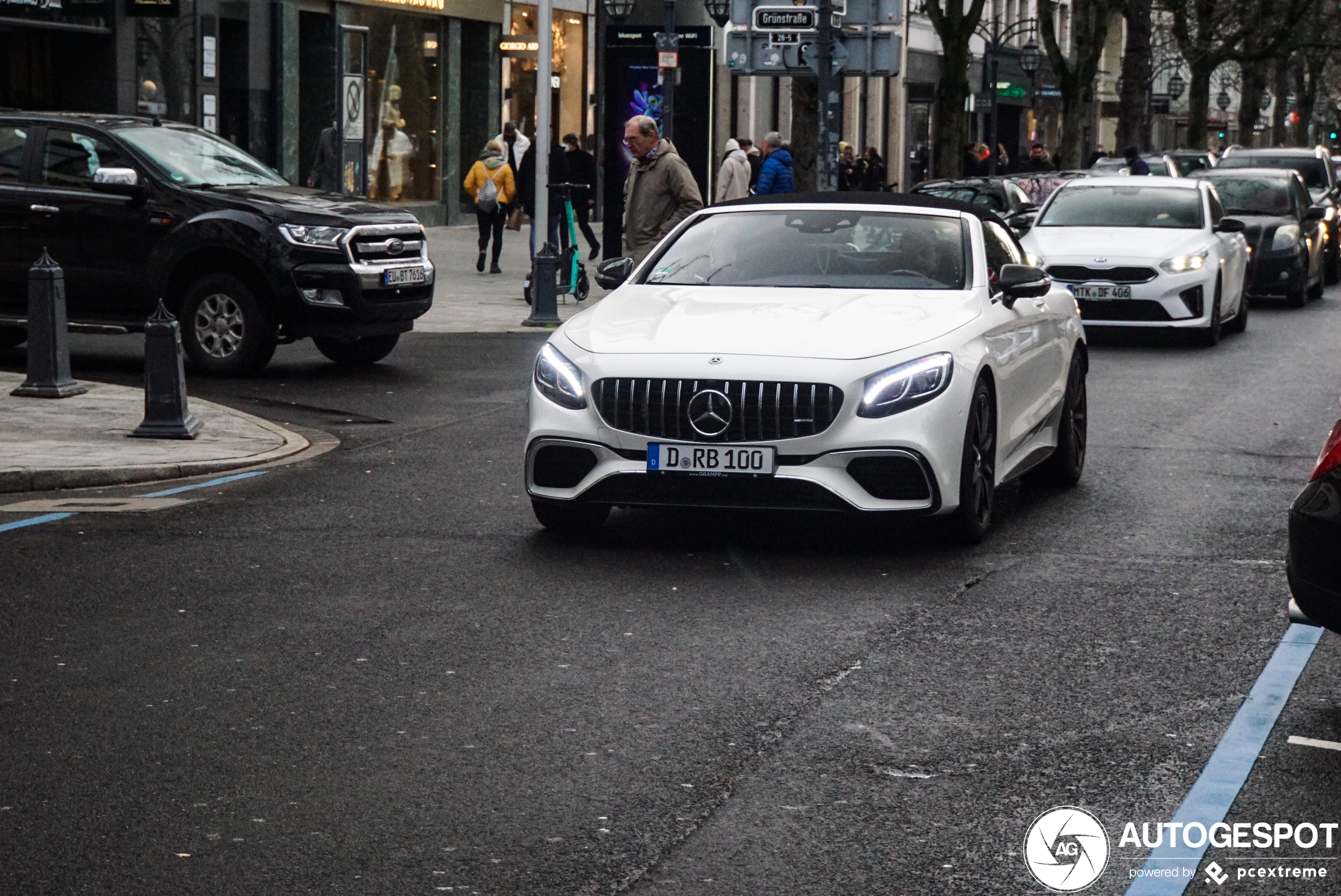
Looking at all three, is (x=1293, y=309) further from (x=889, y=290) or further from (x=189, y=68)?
(x=889, y=290)

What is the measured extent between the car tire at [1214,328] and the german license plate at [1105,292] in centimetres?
81

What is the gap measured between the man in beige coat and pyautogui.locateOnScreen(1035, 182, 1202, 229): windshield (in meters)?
6.25

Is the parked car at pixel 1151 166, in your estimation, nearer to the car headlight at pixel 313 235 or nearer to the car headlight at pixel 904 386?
the car headlight at pixel 313 235

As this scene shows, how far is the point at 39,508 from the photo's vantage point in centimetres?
957

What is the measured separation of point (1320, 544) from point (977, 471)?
10.3ft

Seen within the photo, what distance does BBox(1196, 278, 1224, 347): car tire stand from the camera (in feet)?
63.1

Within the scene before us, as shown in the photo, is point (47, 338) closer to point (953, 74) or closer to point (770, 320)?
point (770, 320)

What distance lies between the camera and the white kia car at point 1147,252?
748 inches

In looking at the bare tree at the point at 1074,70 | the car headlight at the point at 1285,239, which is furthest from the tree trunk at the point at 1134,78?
the car headlight at the point at 1285,239

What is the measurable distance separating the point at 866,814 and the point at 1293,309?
21510 mm

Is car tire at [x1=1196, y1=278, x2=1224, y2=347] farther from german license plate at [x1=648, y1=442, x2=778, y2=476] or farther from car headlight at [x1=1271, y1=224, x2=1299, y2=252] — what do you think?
german license plate at [x1=648, y1=442, x2=778, y2=476]

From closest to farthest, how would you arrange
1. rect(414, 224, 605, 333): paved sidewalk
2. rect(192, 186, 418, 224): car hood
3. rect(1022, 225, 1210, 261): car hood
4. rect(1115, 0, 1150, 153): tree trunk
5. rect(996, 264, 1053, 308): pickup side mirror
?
rect(996, 264, 1053, 308): pickup side mirror
rect(192, 186, 418, 224): car hood
rect(1022, 225, 1210, 261): car hood
rect(414, 224, 605, 333): paved sidewalk
rect(1115, 0, 1150, 153): tree trunk

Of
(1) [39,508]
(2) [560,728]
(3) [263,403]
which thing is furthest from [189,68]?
(2) [560,728]

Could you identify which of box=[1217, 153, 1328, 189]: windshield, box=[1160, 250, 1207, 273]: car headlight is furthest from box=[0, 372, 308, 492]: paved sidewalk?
box=[1217, 153, 1328, 189]: windshield
